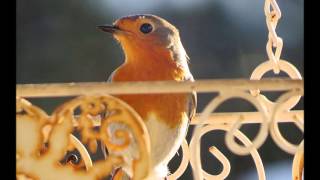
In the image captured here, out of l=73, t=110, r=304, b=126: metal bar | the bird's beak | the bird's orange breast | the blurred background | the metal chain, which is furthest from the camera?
the blurred background

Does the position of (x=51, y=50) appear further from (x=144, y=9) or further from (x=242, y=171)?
(x=242, y=171)

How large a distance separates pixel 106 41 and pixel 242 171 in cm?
132

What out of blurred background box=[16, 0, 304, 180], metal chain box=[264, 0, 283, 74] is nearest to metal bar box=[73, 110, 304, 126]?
metal chain box=[264, 0, 283, 74]

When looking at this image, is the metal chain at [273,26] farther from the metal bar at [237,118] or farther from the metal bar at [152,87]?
the metal bar at [152,87]

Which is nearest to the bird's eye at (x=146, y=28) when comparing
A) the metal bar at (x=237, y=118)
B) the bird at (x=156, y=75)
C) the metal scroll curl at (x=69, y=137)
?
the bird at (x=156, y=75)

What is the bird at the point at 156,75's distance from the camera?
215 cm

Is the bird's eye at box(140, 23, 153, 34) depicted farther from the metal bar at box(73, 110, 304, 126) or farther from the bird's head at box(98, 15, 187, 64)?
the metal bar at box(73, 110, 304, 126)

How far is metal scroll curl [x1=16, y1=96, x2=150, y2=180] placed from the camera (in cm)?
183

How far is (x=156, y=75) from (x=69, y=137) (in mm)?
446

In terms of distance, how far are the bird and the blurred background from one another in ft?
11.4

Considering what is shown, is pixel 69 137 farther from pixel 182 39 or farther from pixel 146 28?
pixel 182 39

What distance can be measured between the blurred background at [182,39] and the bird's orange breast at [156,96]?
3515 millimetres

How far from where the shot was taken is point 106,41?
21.9 feet
